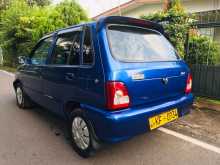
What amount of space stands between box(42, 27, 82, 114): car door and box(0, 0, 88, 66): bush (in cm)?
803

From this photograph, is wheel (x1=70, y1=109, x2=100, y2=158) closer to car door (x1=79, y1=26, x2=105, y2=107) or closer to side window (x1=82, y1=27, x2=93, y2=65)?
car door (x1=79, y1=26, x2=105, y2=107)

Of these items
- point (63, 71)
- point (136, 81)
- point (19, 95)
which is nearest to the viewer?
point (136, 81)

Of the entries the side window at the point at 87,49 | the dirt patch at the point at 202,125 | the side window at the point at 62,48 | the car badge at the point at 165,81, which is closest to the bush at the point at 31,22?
the side window at the point at 62,48

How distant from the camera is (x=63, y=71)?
11.4ft

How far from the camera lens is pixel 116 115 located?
268 centimetres

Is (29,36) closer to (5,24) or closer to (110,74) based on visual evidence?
(5,24)

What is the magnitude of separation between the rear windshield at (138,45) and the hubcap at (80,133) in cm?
107

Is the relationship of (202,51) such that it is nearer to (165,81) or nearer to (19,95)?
(165,81)

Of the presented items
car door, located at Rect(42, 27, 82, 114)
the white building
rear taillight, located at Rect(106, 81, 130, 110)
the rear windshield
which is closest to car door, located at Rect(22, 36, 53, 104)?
car door, located at Rect(42, 27, 82, 114)

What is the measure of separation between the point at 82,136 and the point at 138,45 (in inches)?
58.2

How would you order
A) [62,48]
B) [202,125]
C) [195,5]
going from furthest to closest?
1. [195,5]
2. [202,125]
3. [62,48]

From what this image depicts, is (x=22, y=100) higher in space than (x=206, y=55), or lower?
lower

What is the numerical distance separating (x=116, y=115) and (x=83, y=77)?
2.26 ft

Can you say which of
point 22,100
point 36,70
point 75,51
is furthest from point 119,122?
point 22,100
